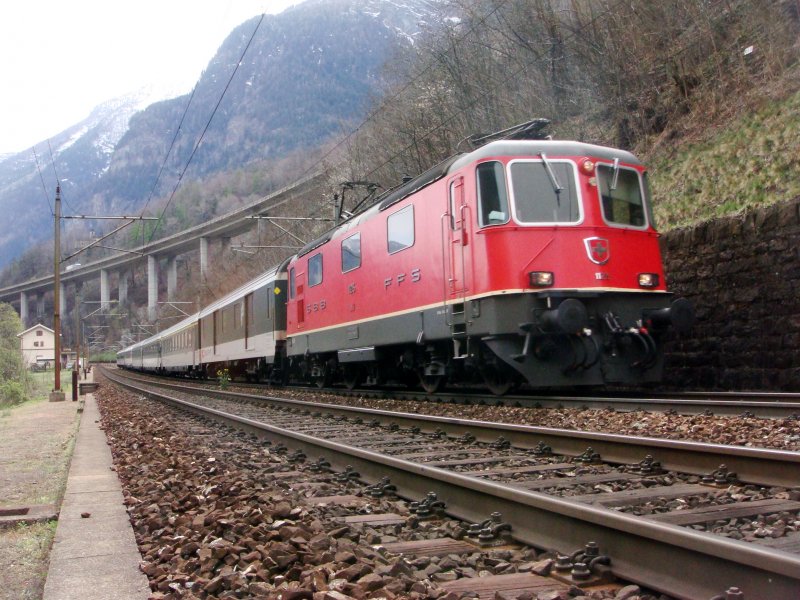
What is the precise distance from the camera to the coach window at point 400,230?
38.7 ft

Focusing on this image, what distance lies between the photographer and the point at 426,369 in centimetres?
1234

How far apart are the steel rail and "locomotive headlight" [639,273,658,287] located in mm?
3487

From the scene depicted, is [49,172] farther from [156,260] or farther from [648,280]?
[156,260]

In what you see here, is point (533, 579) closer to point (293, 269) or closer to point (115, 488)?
point (115, 488)

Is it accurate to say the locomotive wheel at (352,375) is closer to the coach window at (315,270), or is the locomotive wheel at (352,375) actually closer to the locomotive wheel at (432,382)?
the coach window at (315,270)

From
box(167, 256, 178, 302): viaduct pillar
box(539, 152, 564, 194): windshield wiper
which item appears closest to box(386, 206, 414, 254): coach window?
box(539, 152, 564, 194): windshield wiper

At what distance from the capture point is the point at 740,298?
38.1ft

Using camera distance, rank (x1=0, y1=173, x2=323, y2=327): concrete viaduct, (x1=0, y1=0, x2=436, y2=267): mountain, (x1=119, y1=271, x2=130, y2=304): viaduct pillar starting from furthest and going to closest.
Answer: (x1=0, y1=0, x2=436, y2=267): mountain
(x1=119, y1=271, x2=130, y2=304): viaduct pillar
(x1=0, y1=173, x2=323, y2=327): concrete viaduct

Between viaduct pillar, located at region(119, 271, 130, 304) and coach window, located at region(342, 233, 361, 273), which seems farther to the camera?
viaduct pillar, located at region(119, 271, 130, 304)

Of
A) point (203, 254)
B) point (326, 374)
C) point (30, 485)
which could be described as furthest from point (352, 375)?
point (203, 254)

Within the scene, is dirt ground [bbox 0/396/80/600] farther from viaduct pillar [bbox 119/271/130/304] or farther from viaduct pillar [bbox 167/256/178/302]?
viaduct pillar [bbox 119/271/130/304]

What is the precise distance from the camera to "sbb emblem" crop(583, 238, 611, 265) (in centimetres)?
978

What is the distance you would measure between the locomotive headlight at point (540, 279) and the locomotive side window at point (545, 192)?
2.24ft

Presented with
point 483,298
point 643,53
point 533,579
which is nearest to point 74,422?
point 483,298
